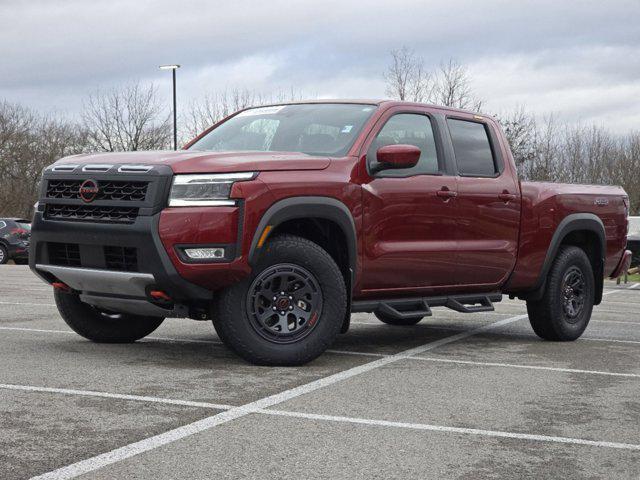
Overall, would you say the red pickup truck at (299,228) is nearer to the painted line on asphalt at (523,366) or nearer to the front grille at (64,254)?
the front grille at (64,254)

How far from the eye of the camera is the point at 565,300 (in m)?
9.26

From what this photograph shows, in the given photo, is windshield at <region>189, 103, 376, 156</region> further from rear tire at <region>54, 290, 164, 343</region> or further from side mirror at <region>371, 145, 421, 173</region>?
rear tire at <region>54, 290, 164, 343</region>

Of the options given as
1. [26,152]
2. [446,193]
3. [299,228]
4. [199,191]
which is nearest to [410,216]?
[446,193]

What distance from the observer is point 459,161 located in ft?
27.3

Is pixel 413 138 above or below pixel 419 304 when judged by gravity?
above

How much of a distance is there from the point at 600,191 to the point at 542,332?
1.48m

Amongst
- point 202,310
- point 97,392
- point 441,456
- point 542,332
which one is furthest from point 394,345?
point 441,456

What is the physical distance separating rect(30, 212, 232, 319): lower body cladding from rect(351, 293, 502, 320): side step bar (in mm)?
1237

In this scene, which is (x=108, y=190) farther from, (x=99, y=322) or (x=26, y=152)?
(x=26, y=152)

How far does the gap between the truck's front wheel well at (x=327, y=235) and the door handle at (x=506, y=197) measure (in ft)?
6.10

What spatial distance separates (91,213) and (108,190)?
216 mm

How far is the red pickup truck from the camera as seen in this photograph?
6469 mm

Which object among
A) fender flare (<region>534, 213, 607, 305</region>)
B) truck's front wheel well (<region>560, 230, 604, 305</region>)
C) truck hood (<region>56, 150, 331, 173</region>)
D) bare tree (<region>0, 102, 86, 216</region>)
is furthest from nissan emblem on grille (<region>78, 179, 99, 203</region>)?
bare tree (<region>0, 102, 86, 216</region>)

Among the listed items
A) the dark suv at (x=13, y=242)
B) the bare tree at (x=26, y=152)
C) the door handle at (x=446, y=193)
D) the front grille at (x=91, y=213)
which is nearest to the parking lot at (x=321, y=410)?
the front grille at (x=91, y=213)
